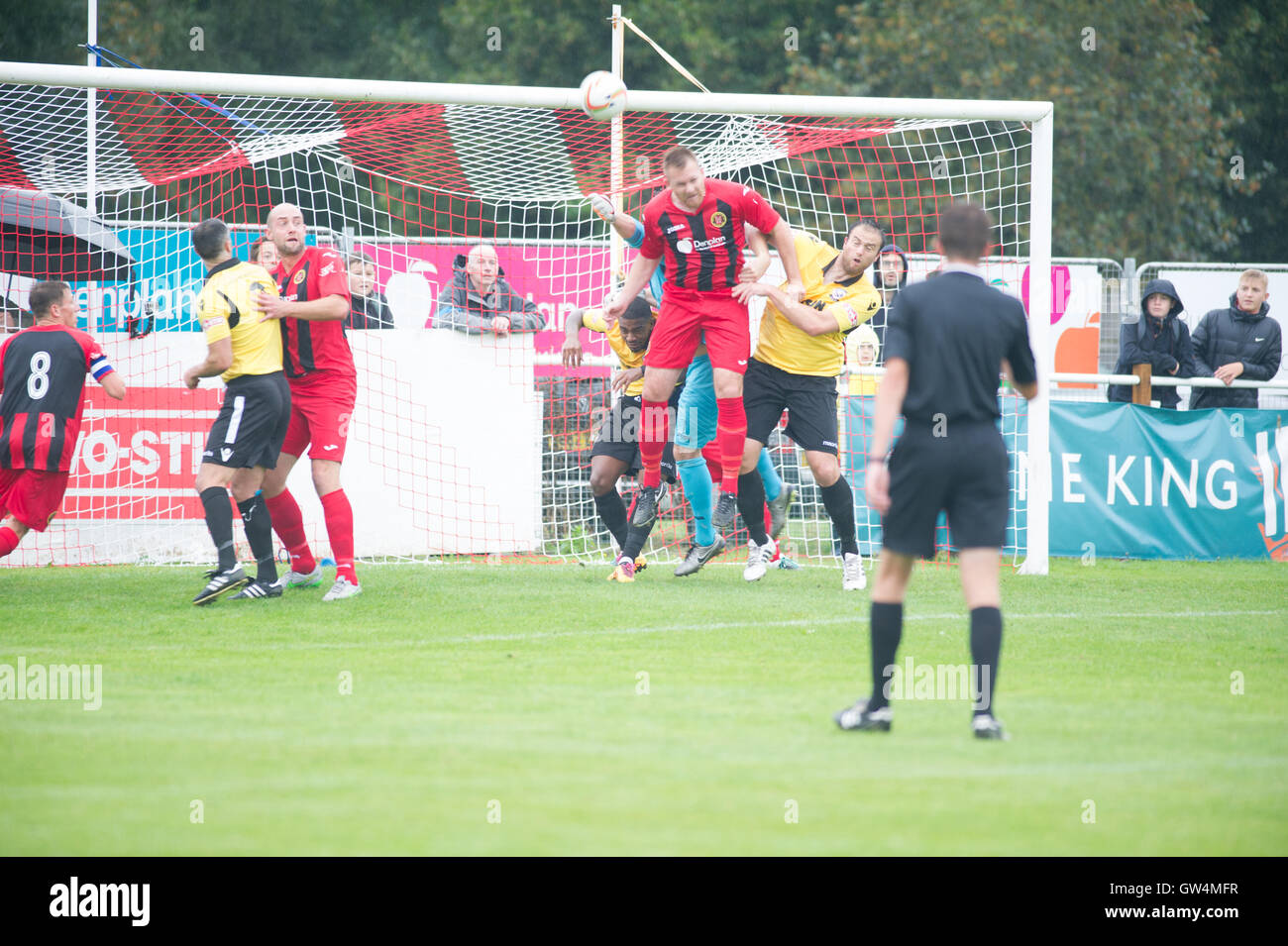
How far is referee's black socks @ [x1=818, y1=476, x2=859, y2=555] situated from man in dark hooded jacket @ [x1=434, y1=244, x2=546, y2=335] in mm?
3273

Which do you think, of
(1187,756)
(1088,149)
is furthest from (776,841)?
(1088,149)

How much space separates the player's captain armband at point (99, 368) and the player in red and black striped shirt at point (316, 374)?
1.10 m

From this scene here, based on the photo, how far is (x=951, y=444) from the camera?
16.5 ft

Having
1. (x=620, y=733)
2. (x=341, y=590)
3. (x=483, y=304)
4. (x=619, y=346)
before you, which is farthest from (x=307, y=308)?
(x=620, y=733)

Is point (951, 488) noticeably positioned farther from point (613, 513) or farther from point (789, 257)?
point (613, 513)

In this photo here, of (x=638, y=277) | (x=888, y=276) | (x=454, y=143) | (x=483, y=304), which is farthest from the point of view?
(x=483, y=304)

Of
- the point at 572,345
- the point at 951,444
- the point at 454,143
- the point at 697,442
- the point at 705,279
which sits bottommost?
the point at 697,442

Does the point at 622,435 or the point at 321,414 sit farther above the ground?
the point at 321,414

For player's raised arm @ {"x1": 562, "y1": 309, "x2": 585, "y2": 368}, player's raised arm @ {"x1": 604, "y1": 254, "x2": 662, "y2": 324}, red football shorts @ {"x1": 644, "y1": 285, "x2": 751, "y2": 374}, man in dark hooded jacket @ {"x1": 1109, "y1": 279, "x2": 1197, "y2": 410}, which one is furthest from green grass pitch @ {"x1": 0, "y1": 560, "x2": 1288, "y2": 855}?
man in dark hooded jacket @ {"x1": 1109, "y1": 279, "x2": 1197, "y2": 410}

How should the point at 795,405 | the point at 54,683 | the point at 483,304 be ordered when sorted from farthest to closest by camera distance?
1. the point at 483,304
2. the point at 795,405
3. the point at 54,683

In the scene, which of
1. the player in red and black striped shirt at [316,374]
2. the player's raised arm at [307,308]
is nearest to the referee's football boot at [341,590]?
the player in red and black striped shirt at [316,374]

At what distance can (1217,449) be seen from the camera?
12.1 meters

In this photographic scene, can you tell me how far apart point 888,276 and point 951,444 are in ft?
21.1

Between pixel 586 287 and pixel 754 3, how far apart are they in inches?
855
